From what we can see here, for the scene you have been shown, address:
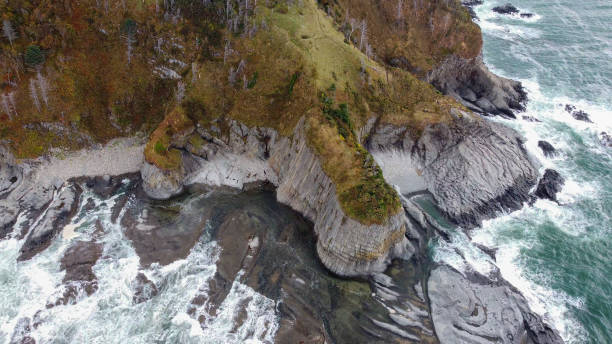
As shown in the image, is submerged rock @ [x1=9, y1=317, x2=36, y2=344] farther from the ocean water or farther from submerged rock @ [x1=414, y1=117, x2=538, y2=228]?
submerged rock @ [x1=414, y1=117, x2=538, y2=228]

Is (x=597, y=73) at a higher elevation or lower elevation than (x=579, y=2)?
lower

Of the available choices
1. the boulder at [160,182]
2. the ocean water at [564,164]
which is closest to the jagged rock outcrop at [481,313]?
the ocean water at [564,164]

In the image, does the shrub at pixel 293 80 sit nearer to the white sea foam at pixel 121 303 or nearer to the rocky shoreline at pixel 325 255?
the rocky shoreline at pixel 325 255

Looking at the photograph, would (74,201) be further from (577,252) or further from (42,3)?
(577,252)

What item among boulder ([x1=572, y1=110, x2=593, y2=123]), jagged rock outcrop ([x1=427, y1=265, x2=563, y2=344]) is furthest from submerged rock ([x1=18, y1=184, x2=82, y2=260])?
boulder ([x1=572, y1=110, x2=593, y2=123])

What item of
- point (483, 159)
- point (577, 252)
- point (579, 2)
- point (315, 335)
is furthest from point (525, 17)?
point (315, 335)
